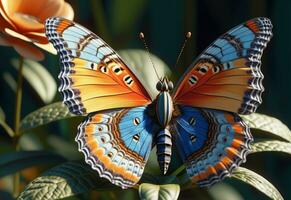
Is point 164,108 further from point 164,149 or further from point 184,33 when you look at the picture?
point 184,33

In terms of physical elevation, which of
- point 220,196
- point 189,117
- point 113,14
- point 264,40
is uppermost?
point 264,40

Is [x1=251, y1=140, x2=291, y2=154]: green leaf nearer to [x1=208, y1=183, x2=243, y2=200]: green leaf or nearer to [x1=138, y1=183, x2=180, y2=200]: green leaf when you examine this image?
[x1=138, y1=183, x2=180, y2=200]: green leaf

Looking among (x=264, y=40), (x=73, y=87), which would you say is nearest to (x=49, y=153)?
(x=73, y=87)

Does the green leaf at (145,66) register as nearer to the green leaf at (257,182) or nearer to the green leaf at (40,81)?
the green leaf at (40,81)

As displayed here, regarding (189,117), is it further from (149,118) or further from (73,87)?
(73,87)

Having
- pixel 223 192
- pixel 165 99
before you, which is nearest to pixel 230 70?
pixel 165 99

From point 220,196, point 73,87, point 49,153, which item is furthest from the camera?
point 220,196
